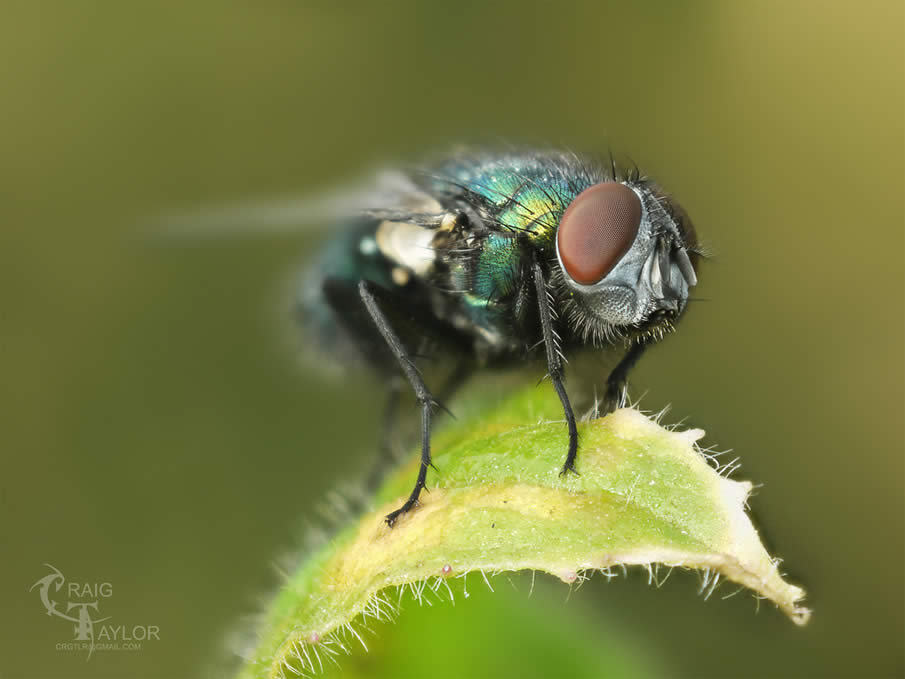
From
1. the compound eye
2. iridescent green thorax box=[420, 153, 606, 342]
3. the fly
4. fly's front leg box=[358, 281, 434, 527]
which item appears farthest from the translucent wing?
the compound eye

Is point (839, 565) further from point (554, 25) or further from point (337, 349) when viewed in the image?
point (554, 25)

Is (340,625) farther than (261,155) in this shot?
No

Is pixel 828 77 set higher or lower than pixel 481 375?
higher

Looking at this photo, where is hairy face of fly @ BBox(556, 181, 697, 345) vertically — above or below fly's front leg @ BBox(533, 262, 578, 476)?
above

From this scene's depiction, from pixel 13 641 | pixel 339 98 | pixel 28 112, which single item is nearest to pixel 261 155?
pixel 339 98

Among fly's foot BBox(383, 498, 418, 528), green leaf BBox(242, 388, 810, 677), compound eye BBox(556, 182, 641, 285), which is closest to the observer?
green leaf BBox(242, 388, 810, 677)

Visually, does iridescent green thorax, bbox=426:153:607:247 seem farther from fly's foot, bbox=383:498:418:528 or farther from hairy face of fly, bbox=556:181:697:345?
fly's foot, bbox=383:498:418:528
